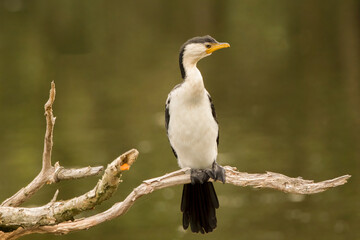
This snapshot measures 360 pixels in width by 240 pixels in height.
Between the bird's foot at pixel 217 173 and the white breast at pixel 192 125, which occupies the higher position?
the white breast at pixel 192 125

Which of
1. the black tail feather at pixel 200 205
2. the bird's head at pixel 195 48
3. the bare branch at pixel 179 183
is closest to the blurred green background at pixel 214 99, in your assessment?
the black tail feather at pixel 200 205

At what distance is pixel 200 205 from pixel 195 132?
2.03 ft

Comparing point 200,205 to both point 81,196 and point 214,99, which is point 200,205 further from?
point 214,99

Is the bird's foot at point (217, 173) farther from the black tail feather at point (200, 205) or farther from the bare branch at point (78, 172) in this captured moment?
the bare branch at point (78, 172)

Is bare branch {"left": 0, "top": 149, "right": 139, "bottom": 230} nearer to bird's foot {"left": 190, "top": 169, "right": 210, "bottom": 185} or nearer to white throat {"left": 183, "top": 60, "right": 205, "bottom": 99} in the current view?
bird's foot {"left": 190, "top": 169, "right": 210, "bottom": 185}

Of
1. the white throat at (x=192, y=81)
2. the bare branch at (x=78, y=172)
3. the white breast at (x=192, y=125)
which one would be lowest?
the bare branch at (x=78, y=172)

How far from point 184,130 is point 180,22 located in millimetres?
23294

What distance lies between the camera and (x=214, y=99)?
18.6m

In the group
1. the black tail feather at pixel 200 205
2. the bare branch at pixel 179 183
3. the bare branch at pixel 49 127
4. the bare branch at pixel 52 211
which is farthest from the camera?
the black tail feather at pixel 200 205

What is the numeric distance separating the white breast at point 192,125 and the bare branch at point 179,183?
159mm

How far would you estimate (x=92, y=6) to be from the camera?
35.8m

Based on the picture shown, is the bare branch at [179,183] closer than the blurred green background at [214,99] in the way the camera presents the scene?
Yes

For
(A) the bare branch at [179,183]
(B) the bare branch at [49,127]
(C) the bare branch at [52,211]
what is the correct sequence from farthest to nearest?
(B) the bare branch at [49,127] → (A) the bare branch at [179,183] → (C) the bare branch at [52,211]

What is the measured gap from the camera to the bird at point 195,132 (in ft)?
20.0
